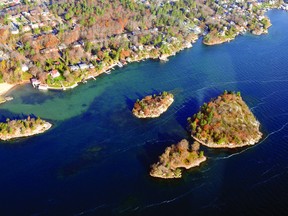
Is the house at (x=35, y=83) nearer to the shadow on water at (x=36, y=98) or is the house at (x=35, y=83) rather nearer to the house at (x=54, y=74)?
the shadow on water at (x=36, y=98)

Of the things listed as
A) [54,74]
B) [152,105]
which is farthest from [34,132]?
[152,105]

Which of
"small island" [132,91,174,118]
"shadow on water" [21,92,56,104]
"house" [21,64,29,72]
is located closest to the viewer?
"small island" [132,91,174,118]

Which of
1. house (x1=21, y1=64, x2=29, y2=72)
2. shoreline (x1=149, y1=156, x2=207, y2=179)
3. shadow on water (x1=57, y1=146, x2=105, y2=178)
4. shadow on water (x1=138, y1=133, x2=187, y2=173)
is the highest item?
house (x1=21, y1=64, x2=29, y2=72)

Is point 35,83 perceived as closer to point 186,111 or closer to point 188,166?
point 186,111

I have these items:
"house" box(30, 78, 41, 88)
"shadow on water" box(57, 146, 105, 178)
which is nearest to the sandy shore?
"house" box(30, 78, 41, 88)

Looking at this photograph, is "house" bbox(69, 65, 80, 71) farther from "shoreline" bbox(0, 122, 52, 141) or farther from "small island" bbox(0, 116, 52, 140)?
"small island" bbox(0, 116, 52, 140)

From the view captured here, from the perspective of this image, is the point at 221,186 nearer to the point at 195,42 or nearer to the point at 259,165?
the point at 259,165

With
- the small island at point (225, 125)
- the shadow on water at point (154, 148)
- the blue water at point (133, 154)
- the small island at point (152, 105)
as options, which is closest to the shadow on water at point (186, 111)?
the blue water at point (133, 154)
